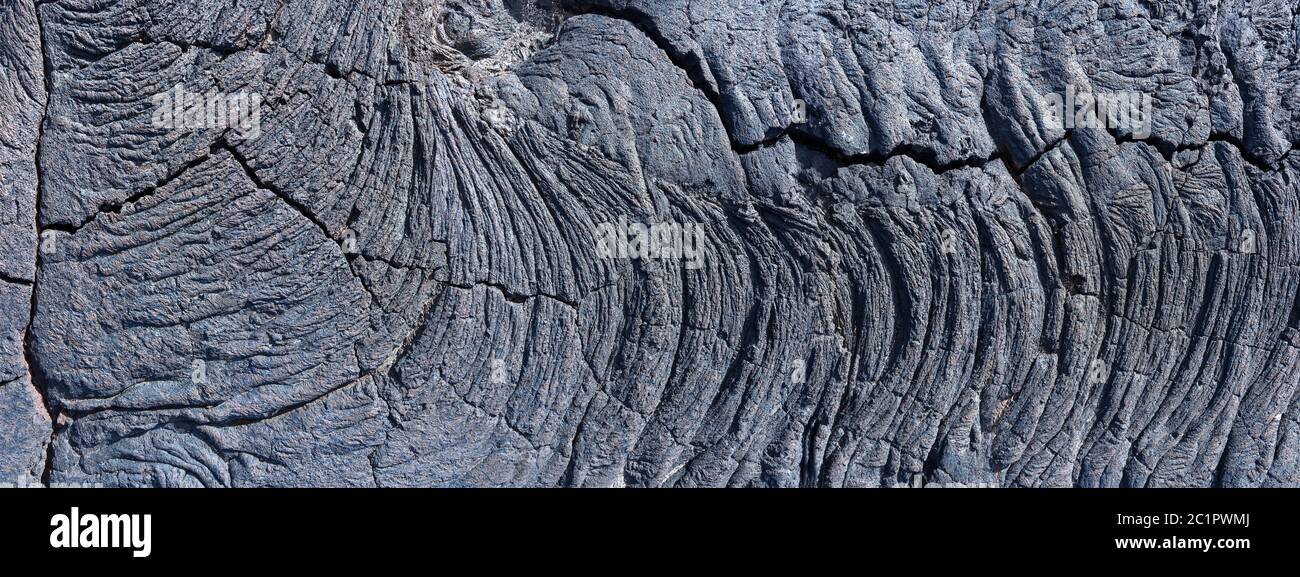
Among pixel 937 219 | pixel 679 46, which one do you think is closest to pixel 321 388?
pixel 679 46

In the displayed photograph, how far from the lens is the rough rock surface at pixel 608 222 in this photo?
7.31 ft

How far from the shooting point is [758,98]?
7.55 ft

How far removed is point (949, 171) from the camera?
2.33 m

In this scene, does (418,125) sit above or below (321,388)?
above

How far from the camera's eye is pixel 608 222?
233cm

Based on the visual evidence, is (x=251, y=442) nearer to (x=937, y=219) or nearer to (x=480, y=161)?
(x=480, y=161)

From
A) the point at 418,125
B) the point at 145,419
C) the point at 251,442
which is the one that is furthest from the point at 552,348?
the point at 145,419

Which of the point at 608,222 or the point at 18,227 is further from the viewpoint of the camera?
the point at 608,222

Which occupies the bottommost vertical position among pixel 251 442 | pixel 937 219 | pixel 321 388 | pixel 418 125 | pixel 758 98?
pixel 251 442

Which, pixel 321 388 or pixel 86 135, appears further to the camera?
pixel 321 388

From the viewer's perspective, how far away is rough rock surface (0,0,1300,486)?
2.23 m

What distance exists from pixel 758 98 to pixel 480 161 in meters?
0.78

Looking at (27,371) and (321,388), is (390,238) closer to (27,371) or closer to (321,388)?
(321,388)

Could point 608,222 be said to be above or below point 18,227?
above
